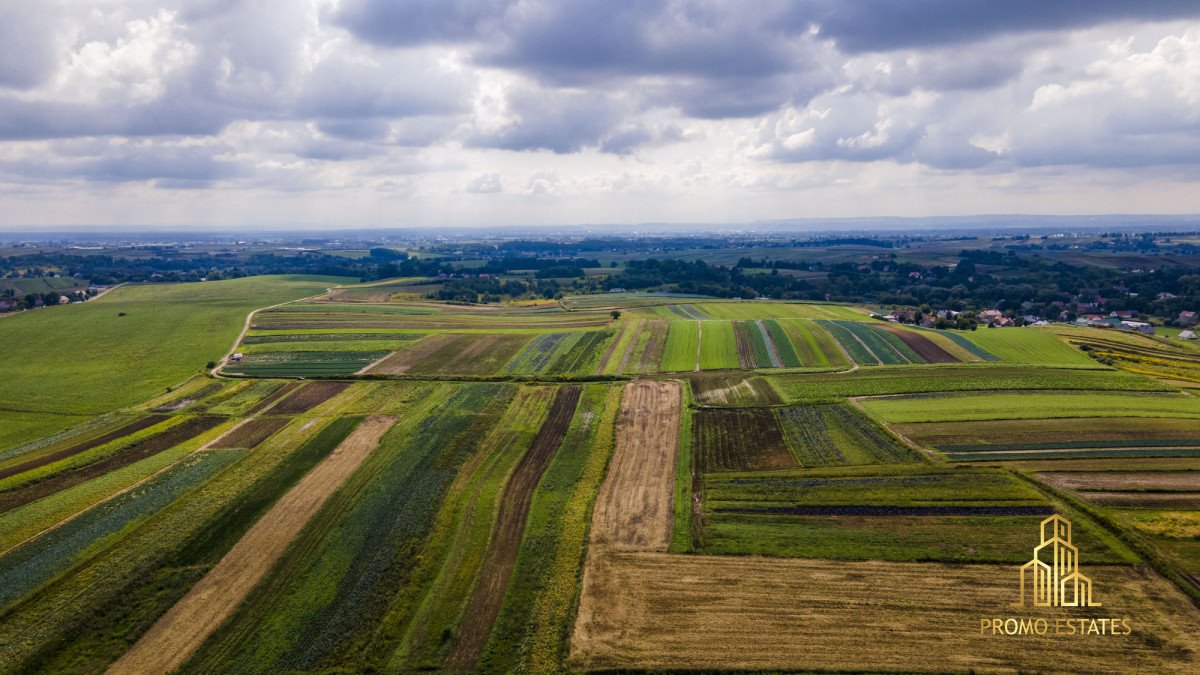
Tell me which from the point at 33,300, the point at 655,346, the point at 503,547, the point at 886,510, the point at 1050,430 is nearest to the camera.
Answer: the point at 503,547

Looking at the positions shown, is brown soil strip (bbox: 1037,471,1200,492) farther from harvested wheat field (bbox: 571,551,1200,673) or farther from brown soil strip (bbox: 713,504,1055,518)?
harvested wheat field (bbox: 571,551,1200,673)

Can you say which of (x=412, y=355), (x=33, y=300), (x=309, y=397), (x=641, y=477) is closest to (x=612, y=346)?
(x=412, y=355)

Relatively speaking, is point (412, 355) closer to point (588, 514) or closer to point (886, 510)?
point (588, 514)

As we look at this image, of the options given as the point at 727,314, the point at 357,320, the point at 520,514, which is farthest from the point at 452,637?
the point at 727,314

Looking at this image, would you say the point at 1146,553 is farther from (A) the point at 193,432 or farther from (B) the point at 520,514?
(A) the point at 193,432

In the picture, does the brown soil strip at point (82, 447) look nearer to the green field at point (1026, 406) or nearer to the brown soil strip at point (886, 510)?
the brown soil strip at point (886, 510)

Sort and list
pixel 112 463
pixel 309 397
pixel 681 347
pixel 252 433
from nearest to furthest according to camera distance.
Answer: pixel 112 463 < pixel 252 433 < pixel 309 397 < pixel 681 347
